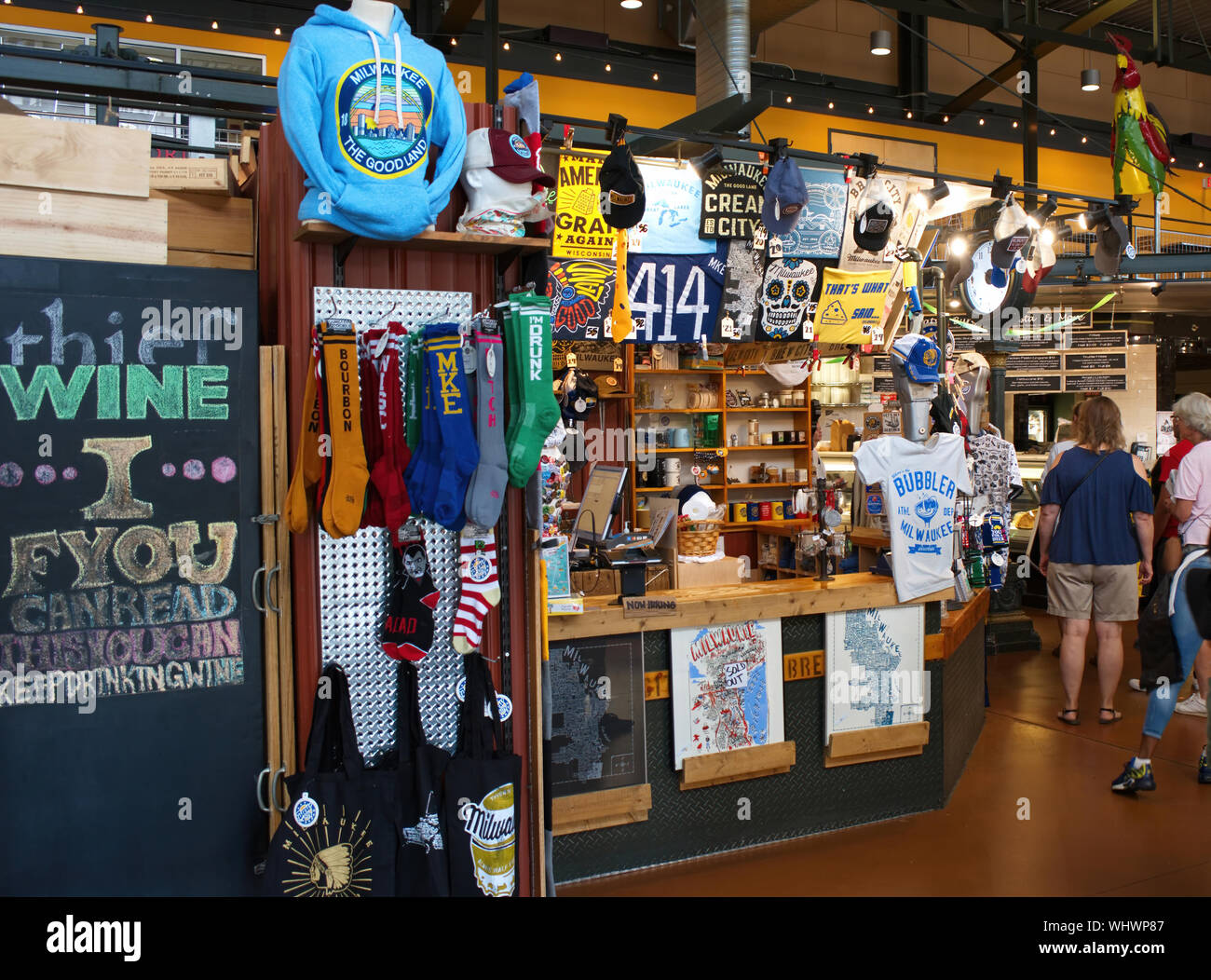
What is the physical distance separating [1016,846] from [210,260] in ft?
12.9

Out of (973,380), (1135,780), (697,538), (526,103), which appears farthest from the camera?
(697,538)

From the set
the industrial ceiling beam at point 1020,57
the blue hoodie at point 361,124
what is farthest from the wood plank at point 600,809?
the industrial ceiling beam at point 1020,57

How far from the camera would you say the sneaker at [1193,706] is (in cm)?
608

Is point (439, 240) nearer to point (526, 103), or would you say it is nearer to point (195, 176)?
point (526, 103)

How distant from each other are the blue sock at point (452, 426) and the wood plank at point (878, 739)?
91.1 inches

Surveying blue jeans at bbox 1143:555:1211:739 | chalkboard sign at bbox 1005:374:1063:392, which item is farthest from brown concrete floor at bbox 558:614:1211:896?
chalkboard sign at bbox 1005:374:1063:392

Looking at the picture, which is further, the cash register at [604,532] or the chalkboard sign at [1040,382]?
the chalkboard sign at [1040,382]

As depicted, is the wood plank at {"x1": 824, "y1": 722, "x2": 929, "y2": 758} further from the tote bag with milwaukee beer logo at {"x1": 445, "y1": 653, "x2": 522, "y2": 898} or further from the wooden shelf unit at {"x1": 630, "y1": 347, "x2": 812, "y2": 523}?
the wooden shelf unit at {"x1": 630, "y1": 347, "x2": 812, "y2": 523}

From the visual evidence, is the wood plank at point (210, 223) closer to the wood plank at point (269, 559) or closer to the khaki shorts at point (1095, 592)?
the wood plank at point (269, 559)

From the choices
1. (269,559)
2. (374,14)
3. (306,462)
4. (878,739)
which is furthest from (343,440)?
(878,739)

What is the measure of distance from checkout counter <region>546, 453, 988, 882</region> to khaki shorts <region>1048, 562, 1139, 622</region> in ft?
3.75

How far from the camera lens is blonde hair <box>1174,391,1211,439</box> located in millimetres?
5387

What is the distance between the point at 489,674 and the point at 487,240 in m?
1.40

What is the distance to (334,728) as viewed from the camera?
300 cm
